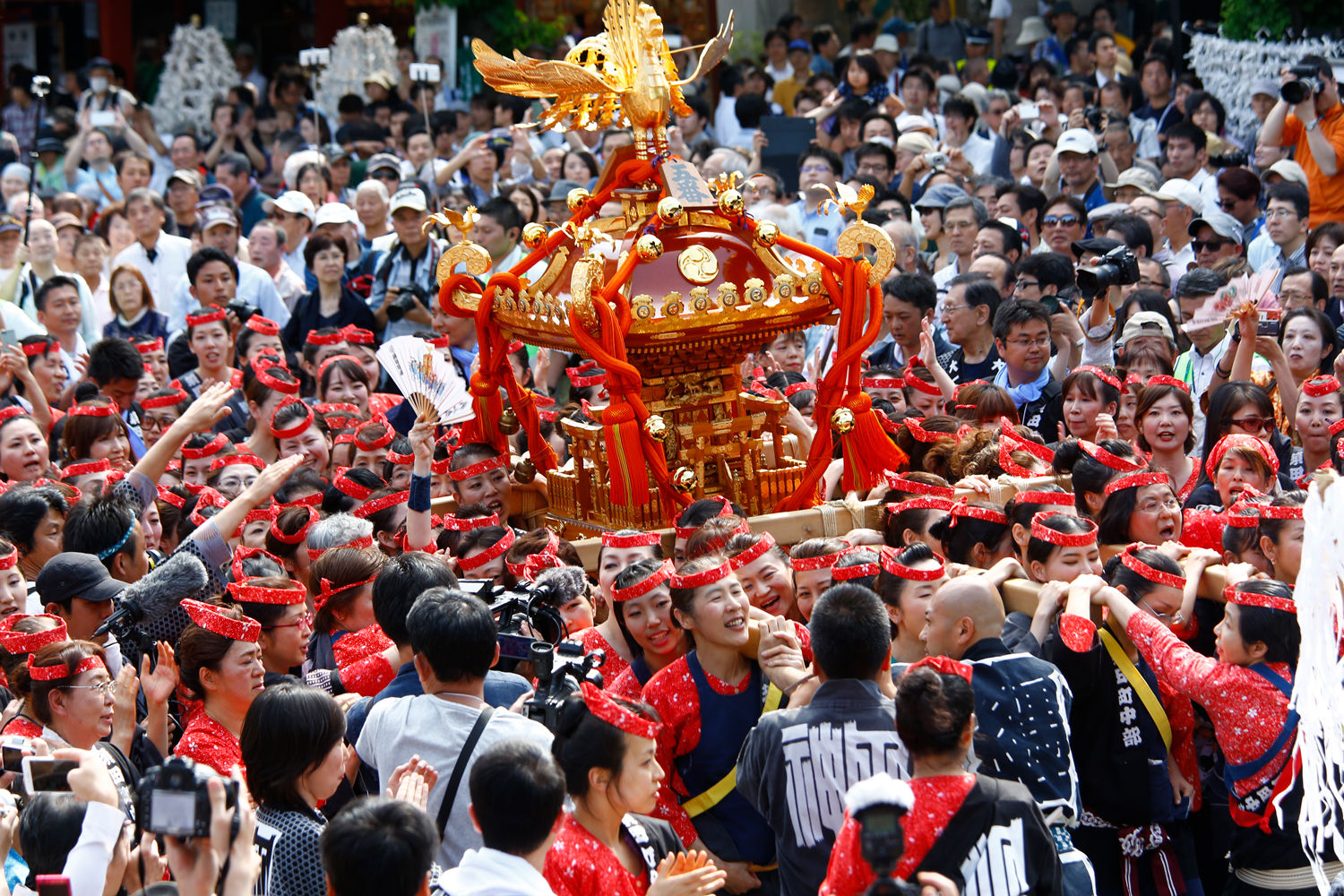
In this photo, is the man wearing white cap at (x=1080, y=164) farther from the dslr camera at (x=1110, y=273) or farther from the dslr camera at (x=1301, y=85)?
the dslr camera at (x=1110, y=273)

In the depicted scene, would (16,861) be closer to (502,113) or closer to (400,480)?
(400,480)

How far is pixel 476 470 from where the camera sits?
17.7 feet

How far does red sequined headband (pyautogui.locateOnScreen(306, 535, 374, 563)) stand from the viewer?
432 cm

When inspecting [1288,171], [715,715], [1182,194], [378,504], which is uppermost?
[1288,171]

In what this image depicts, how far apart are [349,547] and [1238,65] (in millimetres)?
8526

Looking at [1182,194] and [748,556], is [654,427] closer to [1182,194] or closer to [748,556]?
[748,556]

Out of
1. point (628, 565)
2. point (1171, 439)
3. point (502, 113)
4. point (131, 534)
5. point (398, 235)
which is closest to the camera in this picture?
point (628, 565)

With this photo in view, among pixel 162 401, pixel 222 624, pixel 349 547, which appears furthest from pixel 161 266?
pixel 222 624

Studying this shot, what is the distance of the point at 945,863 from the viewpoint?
269 centimetres

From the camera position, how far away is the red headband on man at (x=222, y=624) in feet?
11.9

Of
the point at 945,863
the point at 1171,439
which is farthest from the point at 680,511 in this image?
the point at 945,863

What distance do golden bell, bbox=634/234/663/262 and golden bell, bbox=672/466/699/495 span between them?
2.23 feet

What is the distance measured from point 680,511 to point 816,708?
1.83 m

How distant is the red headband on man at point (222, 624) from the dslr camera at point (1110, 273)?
3.95 meters
